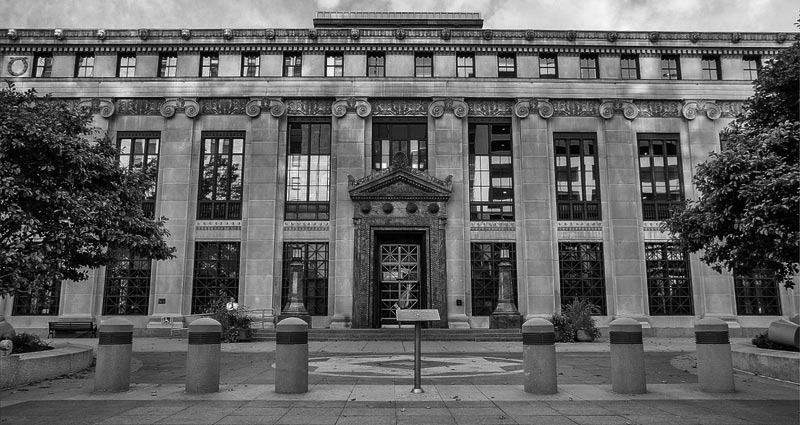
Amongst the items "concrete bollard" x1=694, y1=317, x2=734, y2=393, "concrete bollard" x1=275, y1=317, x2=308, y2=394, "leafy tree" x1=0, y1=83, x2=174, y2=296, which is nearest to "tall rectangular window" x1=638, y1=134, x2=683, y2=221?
"concrete bollard" x1=694, y1=317, x2=734, y2=393

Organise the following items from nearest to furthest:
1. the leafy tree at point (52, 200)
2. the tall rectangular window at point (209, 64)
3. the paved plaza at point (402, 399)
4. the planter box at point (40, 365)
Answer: the paved plaza at point (402, 399) < the planter box at point (40, 365) < the leafy tree at point (52, 200) < the tall rectangular window at point (209, 64)

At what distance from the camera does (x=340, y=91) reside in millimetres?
29719

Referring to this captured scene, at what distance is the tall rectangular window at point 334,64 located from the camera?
99.4 ft

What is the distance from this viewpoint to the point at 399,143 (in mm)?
29656

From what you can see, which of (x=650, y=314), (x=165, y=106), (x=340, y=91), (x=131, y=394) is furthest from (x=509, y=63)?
(x=131, y=394)

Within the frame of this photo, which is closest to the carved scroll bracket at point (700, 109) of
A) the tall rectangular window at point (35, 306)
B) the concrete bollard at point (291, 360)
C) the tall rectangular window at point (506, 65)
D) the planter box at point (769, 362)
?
the tall rectangular window at point (506, 65)

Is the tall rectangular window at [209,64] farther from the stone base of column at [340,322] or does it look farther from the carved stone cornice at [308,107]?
the stone base of column at [340,322]

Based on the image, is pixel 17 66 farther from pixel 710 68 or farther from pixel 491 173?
pixel 710 68

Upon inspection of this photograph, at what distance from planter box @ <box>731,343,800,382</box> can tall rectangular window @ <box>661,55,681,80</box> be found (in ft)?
63.6

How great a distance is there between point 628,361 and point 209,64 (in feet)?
86.4

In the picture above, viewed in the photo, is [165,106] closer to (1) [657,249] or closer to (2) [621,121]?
(2) [621,121]

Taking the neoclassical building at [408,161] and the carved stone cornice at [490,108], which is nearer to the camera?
the neoclassical building at [408,161]

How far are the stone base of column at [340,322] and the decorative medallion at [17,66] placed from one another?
20.6m

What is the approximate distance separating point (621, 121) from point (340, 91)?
14.5m
